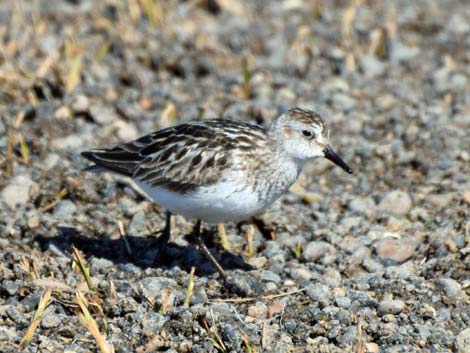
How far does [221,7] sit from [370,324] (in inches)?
270

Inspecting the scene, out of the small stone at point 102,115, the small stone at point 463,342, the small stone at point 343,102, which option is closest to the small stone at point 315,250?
the small stone at point 463,342

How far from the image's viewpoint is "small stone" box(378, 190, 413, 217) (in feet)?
29.3

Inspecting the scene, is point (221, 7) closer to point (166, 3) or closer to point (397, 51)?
point (166, 3)

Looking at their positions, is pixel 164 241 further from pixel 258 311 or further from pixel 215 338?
pixel 215 338

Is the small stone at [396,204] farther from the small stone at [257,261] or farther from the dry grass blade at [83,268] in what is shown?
the dry grass blade at [83,268]

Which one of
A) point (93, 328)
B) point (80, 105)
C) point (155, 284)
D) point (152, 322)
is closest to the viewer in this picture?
point (93, 328)

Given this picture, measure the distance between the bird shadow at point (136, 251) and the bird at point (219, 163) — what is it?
0.15 m

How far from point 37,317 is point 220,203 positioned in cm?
174

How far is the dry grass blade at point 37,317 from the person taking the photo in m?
6.46

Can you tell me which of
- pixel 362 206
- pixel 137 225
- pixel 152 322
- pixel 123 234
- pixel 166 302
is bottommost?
pixel 152 322

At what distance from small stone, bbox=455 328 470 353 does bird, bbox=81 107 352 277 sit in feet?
6.11

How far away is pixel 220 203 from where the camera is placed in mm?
7539

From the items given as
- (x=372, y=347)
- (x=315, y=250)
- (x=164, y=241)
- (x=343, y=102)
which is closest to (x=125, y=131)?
(x=164, y=241)

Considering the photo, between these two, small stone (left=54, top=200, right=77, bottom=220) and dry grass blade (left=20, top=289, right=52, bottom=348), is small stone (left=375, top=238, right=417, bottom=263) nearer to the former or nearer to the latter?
small stone (left=54, top=200, right=77, bottom=220)
